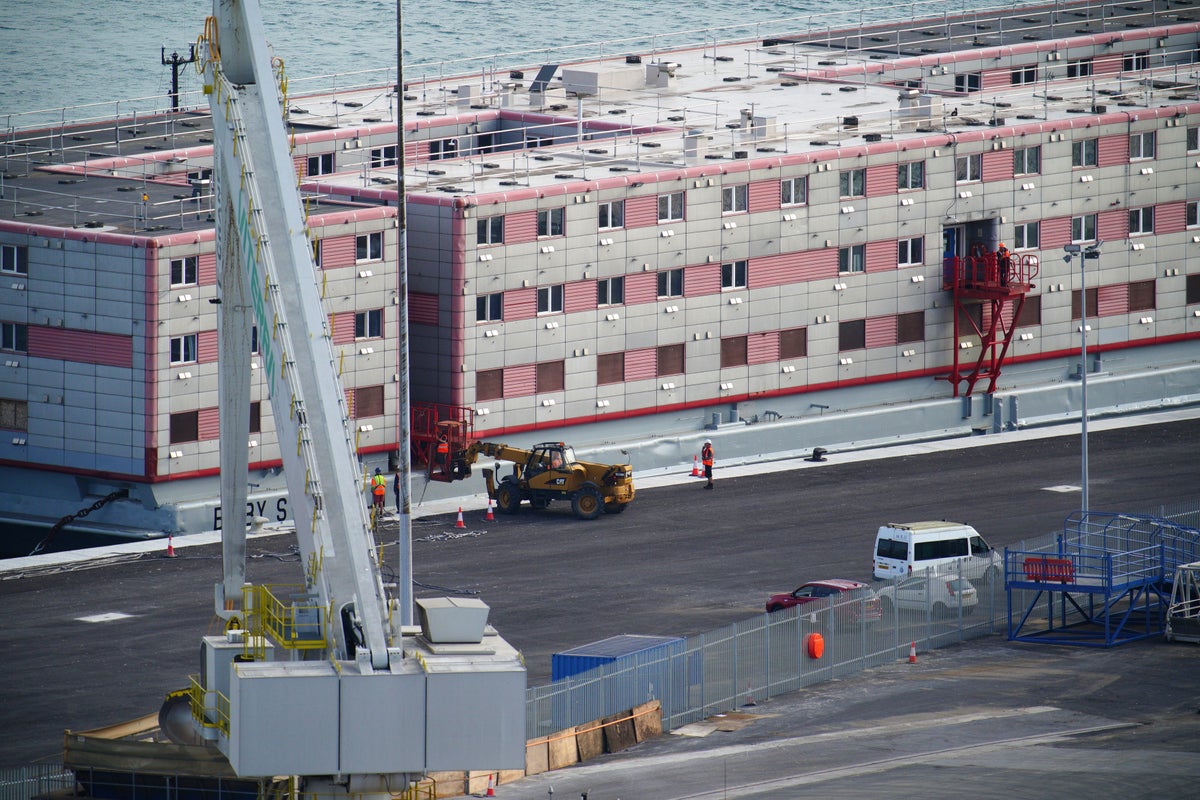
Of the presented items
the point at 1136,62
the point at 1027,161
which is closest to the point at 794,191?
the point at 1027,161

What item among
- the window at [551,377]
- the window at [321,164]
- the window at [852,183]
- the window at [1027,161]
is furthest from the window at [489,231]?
the window at [1027,161]

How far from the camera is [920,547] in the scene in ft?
192

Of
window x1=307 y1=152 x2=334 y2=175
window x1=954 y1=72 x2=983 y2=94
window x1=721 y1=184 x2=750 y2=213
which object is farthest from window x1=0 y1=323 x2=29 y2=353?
window x1=954 y1=72 x2=983 y2=94

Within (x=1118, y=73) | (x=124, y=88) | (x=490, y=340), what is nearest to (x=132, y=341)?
(x=490, y=340)

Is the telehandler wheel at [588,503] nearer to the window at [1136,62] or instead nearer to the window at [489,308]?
the window at [489,308]

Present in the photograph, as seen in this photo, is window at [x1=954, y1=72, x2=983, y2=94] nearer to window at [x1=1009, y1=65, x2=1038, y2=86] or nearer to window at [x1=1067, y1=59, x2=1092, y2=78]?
window at [x1=1009, y1=65, x2=1038, y2=86]

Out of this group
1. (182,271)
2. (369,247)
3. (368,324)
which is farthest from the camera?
(368,324)

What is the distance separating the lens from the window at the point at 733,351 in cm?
7712

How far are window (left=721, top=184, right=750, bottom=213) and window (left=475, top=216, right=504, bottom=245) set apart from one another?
8387 millimetres

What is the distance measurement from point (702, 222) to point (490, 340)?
8645 mm

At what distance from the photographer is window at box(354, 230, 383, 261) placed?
69562mm

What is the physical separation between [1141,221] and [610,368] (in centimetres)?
2290

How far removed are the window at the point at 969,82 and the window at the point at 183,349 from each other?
44.6 metres

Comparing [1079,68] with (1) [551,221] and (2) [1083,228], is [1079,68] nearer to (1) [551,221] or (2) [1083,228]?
Answer: (2) [1083,228]
